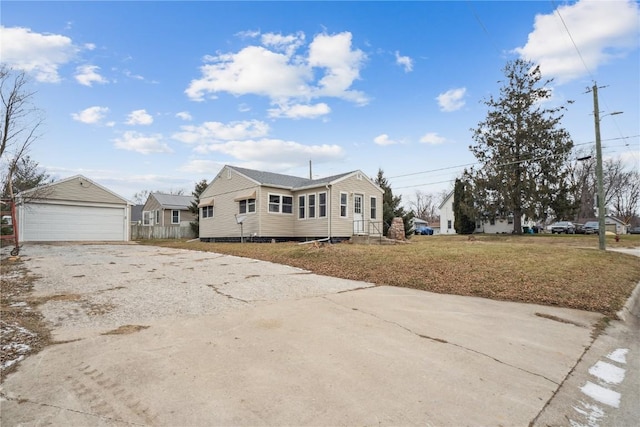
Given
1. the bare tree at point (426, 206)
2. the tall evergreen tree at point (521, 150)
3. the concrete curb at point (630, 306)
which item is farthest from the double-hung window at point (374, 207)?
the bare tree at point (426, 206)

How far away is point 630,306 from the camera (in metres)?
6.55

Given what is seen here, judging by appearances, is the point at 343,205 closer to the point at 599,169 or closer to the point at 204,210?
the point at 204,210

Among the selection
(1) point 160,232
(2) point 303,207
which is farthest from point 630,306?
(1) point 160,232

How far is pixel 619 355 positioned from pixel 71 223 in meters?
25.3

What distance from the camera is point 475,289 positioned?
23.6ft

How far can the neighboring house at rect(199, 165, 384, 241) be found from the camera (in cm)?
1780

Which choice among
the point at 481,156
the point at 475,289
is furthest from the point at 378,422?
the point at 481,156

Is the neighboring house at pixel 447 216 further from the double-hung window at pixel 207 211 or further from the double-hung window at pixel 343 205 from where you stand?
the double-hung window at pixel 207 211

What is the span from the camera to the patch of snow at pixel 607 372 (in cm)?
329

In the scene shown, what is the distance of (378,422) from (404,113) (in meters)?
17.0

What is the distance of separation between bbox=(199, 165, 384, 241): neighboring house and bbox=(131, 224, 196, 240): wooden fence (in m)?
10.3

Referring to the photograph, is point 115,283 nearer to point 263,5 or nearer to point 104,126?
point 263,5

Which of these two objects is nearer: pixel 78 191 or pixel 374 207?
pixel 374 207

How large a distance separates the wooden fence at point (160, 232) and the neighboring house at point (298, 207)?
10264mm
